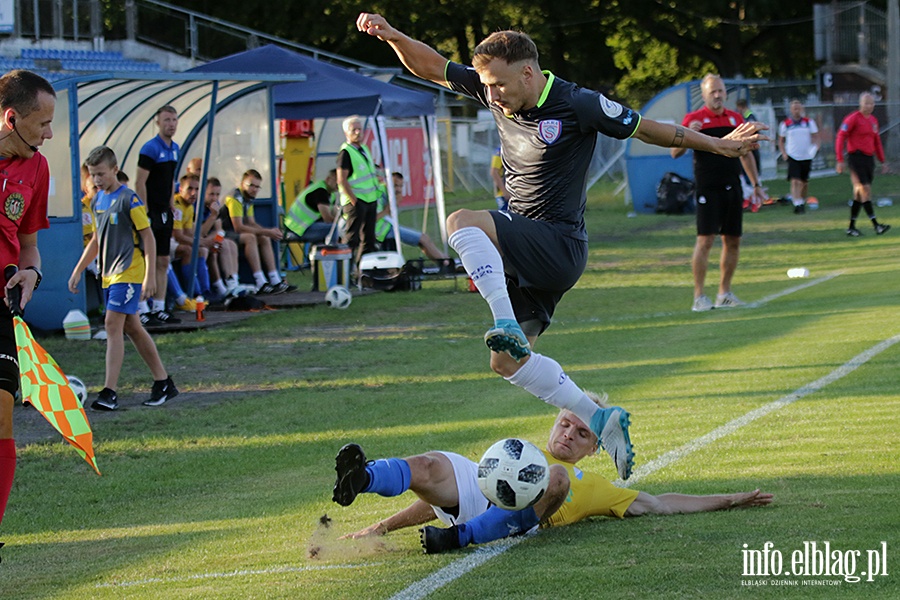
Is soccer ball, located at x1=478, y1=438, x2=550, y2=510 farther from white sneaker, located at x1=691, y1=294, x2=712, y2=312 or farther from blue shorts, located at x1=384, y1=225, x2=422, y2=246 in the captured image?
blue shorts, located at x1=384, y1=225, x2=422, y2=246

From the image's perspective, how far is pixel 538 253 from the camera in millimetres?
5945

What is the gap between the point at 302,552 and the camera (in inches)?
221

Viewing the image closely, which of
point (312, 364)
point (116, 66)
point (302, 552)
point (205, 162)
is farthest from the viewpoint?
point (116, 66)

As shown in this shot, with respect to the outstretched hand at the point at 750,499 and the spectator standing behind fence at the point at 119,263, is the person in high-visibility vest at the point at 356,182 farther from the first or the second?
the outstretched hand at the point at 750,499

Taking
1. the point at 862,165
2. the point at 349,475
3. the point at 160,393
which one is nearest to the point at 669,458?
the point at 349,475

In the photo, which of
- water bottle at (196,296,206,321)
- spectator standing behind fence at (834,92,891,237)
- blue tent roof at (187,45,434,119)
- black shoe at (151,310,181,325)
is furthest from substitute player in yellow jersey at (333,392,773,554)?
spectator standing behind fence at (834,92,891,237)

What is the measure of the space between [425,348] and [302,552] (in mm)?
6876

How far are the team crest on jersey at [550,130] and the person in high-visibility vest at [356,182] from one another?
1088 centimetres

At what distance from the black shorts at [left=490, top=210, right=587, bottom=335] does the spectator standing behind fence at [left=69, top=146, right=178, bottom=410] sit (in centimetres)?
451

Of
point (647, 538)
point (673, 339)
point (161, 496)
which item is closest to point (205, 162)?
point (673, 339)

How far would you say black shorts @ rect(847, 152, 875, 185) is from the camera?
2098 centimetres

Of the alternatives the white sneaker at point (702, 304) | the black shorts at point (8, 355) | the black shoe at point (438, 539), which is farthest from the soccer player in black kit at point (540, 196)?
the white sneaker at point (702, 304)

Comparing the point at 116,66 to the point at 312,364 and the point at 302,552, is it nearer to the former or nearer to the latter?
the point at 312,364

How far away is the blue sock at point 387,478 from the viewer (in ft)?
17.3
